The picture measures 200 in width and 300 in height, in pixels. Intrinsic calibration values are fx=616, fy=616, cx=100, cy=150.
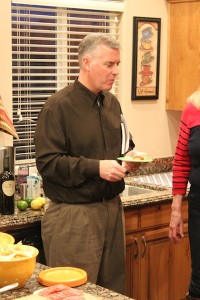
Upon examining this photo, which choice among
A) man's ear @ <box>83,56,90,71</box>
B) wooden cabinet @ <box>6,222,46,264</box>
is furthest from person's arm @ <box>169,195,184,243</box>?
man's ear @ <box>83,56,90,71</box>

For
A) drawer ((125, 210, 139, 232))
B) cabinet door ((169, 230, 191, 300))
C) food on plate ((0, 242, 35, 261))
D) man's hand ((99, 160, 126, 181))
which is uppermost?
man's hand ((99, 160, 126, 181))

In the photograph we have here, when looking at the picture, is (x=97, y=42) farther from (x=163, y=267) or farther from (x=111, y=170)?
(x=163, y=267)

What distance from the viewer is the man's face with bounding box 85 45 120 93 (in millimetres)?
2891

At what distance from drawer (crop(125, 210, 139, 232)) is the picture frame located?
3.59 ft

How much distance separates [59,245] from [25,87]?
52.4 inches

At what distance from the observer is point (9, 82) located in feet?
11.8

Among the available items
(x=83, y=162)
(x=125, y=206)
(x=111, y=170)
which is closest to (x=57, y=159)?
(x=83, y=162)

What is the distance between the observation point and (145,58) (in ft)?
14.4

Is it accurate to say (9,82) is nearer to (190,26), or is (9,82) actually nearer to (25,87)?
(25,87)

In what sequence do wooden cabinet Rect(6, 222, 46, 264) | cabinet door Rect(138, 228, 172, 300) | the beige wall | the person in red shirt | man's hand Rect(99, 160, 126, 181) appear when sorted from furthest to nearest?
the beige wall
cabinet door Rect(138, 228, 172, 300)
wooden cabinet Rect(6, 222, 46, 264)
the person in red shirt
man's hand Rect(99, 160, 126, 181)

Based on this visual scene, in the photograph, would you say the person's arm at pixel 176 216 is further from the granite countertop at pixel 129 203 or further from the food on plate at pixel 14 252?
the food on plate at pixel 14 252

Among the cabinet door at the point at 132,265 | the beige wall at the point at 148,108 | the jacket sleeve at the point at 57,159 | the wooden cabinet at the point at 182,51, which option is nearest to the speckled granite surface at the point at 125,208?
the beige wall at the point at 148,108

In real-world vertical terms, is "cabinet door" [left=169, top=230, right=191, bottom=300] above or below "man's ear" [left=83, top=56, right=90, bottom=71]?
below

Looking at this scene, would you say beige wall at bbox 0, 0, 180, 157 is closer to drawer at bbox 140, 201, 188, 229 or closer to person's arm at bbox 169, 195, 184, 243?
drawer at bbox 140, 201, 188, 229
